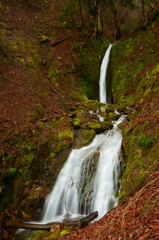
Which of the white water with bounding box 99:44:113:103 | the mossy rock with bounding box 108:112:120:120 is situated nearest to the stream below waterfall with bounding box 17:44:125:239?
the mossy rock with bounding box 108:112:120:120

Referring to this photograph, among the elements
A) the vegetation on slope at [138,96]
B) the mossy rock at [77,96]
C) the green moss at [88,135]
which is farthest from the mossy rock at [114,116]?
the mossy rock at [77,96]

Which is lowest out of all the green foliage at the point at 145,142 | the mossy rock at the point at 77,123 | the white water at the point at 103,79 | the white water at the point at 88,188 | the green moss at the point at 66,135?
the white water at the point at 88,188

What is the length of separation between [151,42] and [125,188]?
1441 centimetres

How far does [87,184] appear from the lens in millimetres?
6449

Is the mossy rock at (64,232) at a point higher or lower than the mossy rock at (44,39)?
lower

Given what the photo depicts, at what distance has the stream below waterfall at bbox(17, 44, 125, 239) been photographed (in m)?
5.82

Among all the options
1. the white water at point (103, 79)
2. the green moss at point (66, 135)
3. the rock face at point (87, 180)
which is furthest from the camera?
the white water at point (103, 79)

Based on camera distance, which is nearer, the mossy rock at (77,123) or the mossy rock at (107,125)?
the mossy rock at (107,125)

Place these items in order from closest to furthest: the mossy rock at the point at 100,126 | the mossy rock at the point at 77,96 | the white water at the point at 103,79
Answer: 1. the mossy rock at the point at 100,126
2. the mossy rock at the point at 77,96
3. the white water at the point at 103,79

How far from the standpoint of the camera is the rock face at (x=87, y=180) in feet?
19.6

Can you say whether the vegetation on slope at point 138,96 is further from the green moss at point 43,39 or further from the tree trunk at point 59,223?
the green moss at point 43,39

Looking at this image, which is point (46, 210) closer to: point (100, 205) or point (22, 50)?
point (100, 205)

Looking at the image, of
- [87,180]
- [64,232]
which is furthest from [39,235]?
[87,180]

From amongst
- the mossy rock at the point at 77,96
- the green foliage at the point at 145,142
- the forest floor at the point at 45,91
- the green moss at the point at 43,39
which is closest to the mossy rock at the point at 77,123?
the forest floor at the point at 45,91
